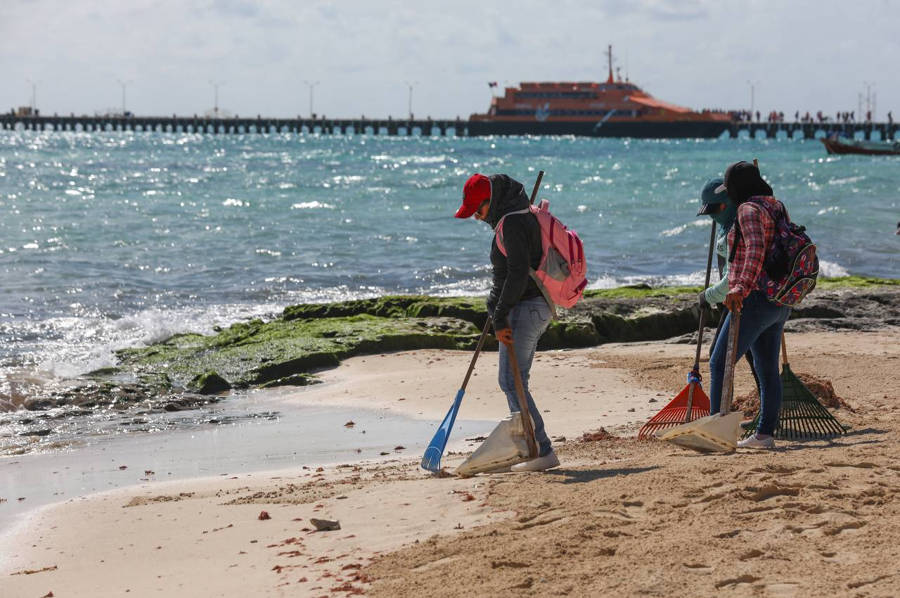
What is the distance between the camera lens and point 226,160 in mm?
64312

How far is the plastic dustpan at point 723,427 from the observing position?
5879 mm

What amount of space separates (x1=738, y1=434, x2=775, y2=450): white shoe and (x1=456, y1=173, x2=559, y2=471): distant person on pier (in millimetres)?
1307

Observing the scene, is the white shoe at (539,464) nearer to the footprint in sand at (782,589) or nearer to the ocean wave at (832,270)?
the footprint in sand at (782,589)

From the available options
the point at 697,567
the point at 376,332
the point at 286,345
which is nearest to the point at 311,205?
the point at 376,332

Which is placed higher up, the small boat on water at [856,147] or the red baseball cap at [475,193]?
the small boat on water at [856,147]

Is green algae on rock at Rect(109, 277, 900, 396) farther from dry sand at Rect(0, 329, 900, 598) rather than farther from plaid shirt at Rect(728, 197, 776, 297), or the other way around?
plaid shirt at Rect(728, 197, 776, 297)

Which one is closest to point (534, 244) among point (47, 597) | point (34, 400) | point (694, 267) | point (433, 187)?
point (47, 597)

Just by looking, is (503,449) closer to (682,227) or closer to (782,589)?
(782,589)

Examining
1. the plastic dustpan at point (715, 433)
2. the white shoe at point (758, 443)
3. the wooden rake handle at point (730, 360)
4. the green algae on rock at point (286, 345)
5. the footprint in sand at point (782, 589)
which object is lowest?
the green algae on rock at point (286, 345)

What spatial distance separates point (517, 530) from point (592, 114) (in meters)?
106

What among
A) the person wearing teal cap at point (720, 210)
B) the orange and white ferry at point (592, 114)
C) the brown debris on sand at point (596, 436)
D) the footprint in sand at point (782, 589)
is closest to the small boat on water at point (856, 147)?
the orange and white ferry at point (592, 114)

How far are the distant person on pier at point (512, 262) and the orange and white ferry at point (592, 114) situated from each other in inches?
4007

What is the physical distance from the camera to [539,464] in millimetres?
5832

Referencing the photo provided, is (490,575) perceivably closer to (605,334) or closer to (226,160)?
(605,334)
